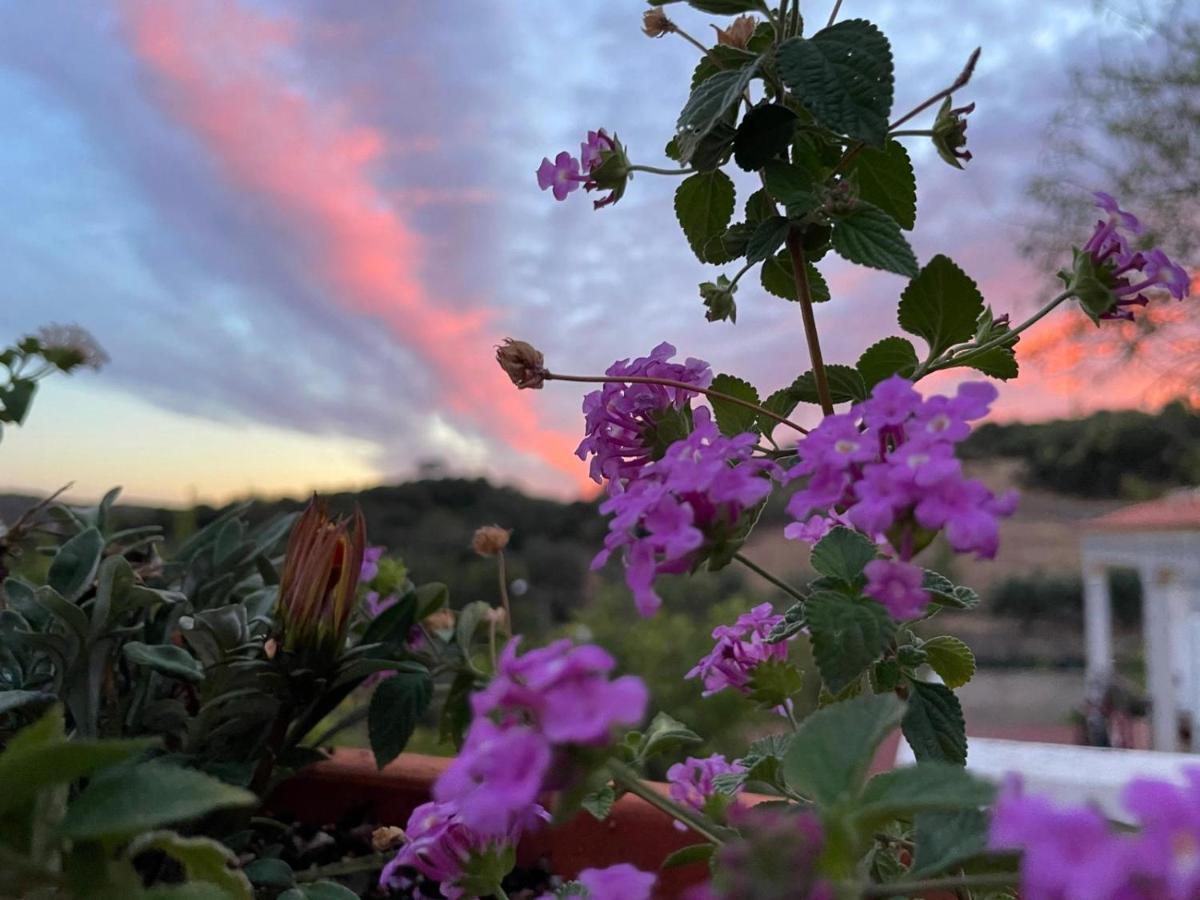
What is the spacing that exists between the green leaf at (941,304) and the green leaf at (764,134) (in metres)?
0.09

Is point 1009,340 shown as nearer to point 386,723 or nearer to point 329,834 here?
point 386,723

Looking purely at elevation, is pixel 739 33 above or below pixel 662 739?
above

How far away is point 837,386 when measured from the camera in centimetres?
44

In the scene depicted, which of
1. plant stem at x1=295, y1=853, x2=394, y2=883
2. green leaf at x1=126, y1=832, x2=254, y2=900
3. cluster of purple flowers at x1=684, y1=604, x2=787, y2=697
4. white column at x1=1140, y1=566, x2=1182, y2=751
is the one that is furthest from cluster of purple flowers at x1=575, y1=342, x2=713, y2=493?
white column at x1=1140, y1=566, x2=1182, y2=751

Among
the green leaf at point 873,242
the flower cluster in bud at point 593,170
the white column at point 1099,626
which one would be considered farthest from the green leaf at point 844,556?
the white column at point 1099,626

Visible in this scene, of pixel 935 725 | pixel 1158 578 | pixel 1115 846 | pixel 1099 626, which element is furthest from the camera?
pixel 1099 626

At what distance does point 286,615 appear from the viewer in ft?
1.77

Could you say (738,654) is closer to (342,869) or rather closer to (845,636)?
(845,636)

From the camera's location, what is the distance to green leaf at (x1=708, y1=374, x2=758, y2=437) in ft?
1.60

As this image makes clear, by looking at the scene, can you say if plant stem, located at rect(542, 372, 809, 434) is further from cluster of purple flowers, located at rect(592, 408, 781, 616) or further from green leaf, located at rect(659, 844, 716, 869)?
green leaf, located at rect(659, 844, 716, 869)

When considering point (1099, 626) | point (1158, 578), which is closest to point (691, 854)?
point (1158, 578)

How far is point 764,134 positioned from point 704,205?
0.07m

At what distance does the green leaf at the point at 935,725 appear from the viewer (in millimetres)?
379

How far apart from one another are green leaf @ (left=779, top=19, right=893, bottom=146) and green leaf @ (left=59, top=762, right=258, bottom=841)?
→ 0.33 m
